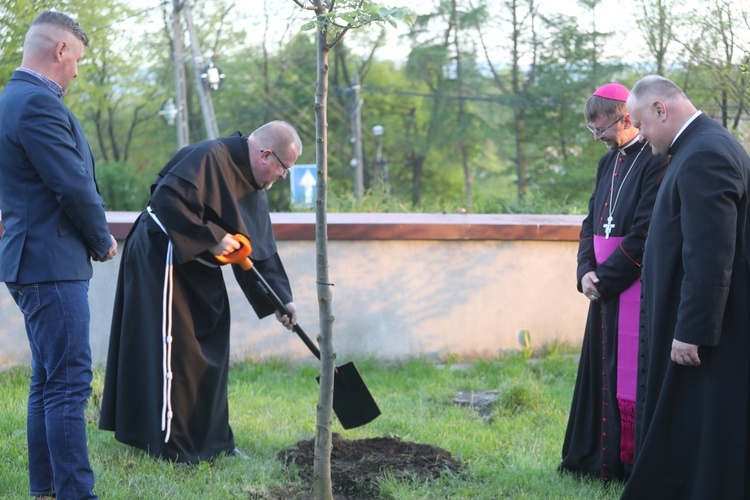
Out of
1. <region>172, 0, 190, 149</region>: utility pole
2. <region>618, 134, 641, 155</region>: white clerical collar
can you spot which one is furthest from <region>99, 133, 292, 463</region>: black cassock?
<region>172, 0, 190, 149</region>: utility pole

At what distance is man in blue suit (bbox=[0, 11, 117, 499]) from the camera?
356cm

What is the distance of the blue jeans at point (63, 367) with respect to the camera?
143 inches

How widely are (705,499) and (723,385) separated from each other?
50 centimetres

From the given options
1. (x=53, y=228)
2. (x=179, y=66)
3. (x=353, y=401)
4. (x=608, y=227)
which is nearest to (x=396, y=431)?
(x=353, y=401)

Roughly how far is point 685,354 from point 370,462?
1992 mm

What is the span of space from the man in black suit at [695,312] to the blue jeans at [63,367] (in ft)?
8.10

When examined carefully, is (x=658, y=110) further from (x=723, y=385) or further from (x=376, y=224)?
(x=376, y=224)

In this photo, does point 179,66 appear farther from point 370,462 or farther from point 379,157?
point 370,462

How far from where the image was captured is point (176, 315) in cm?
482

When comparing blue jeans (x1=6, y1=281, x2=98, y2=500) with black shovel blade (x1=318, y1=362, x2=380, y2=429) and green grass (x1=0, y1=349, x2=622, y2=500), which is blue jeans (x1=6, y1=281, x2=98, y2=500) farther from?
black shovel blade (x1=318, y1=362, x2=380, y2=429)

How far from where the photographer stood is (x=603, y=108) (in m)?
4.63

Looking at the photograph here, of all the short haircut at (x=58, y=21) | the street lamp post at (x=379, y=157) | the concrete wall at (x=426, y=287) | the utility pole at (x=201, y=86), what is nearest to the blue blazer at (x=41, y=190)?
the short haircut at (x=58, y=21)

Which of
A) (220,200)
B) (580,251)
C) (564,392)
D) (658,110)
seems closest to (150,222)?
(220,200)

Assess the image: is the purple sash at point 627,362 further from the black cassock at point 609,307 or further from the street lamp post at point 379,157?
the street lamp post at point 379,157
